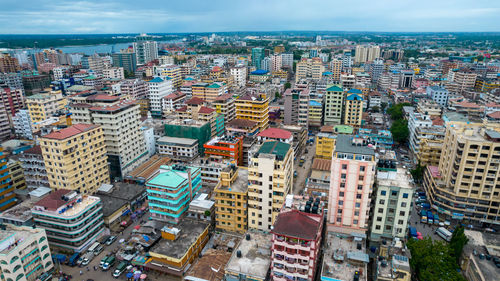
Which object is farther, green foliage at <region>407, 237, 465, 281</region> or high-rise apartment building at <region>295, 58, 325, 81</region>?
high-rise apartment building at <region>295, 58, 325, 81</region>

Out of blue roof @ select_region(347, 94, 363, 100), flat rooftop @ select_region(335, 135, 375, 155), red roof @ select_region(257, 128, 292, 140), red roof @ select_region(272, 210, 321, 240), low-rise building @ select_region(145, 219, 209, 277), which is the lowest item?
low-rise building @ select_region(145, 219, 209, 277)

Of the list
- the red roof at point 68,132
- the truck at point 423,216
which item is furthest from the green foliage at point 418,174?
the red roof at point 68,132

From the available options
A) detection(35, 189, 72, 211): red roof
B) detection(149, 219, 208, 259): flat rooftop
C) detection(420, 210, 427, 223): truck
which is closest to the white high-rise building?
detection(420, 210, 427, 223): truck

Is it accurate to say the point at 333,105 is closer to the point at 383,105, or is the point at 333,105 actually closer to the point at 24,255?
the point at 383,105

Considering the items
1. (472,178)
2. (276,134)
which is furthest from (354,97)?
(472,178)

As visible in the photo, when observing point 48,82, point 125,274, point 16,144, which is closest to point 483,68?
point 125,274

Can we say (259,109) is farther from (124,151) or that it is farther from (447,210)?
(447,210)

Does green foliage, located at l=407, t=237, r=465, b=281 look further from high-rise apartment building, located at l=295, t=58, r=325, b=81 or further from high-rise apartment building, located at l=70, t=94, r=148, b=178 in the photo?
high-rise apartment building, located at l=295, t=58, r=325, b=81
